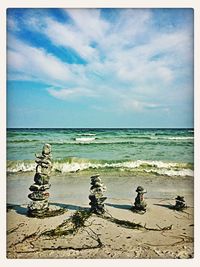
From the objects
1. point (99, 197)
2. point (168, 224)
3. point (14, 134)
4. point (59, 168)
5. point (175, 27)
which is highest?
point (175, 27)

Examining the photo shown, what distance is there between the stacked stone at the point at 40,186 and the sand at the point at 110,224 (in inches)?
2.1

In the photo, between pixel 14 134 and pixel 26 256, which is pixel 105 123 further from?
pixel 26 256

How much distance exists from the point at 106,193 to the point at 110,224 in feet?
0.68

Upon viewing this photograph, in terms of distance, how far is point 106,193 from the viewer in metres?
2.31

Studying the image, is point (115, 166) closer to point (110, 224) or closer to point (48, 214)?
point (110, 224)

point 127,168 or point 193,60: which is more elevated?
point 193,60

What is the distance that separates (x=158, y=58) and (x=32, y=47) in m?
0.82

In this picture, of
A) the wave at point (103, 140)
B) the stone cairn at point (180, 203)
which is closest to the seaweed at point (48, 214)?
the wave at point (103, 140)

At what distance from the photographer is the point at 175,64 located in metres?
→ 2.24

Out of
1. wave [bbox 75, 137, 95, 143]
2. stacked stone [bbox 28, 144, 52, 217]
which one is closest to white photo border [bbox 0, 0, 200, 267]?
stacked stone [bbox 28, 144, 52, 217]

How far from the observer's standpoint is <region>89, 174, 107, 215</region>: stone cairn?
225 centimetres
